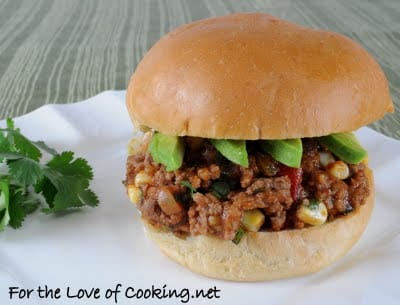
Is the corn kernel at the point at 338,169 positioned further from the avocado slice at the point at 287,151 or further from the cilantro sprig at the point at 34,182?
the cilantro sprig at the point at 34,182

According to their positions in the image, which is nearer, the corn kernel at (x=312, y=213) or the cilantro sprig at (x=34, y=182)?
the corn kernel at (x=312, y=213)

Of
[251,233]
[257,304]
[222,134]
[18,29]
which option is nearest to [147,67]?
[222,134]

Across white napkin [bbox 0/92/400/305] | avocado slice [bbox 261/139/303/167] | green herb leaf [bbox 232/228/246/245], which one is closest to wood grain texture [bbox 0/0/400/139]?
white napkin [bbox 0/92/400/305]

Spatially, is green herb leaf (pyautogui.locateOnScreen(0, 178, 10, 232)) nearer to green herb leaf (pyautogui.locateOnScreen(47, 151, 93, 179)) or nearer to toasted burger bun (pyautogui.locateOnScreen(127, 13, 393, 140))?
green herb leaf (pyautogui.locateOnScreen(47, 151, 93, 179))

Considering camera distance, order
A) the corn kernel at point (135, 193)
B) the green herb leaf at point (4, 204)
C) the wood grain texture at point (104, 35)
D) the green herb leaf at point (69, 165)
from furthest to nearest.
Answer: the wood grain texture at point (104, 35)
the green herb leaf at point (69, 165)
the green herb leaf at point (4, 204)
the corn kernel at point (135, 193)

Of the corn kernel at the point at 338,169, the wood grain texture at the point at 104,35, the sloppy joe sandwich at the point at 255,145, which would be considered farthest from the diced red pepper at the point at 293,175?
the wood grain texture at the point at 104,35

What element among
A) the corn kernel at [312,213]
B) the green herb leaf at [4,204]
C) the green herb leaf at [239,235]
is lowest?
the green herb leaf at [4,204]

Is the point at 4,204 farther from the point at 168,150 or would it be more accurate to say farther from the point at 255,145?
Answer: the point at 255,145

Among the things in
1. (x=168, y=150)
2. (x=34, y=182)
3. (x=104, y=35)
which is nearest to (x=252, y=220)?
(x=168, y=150)
